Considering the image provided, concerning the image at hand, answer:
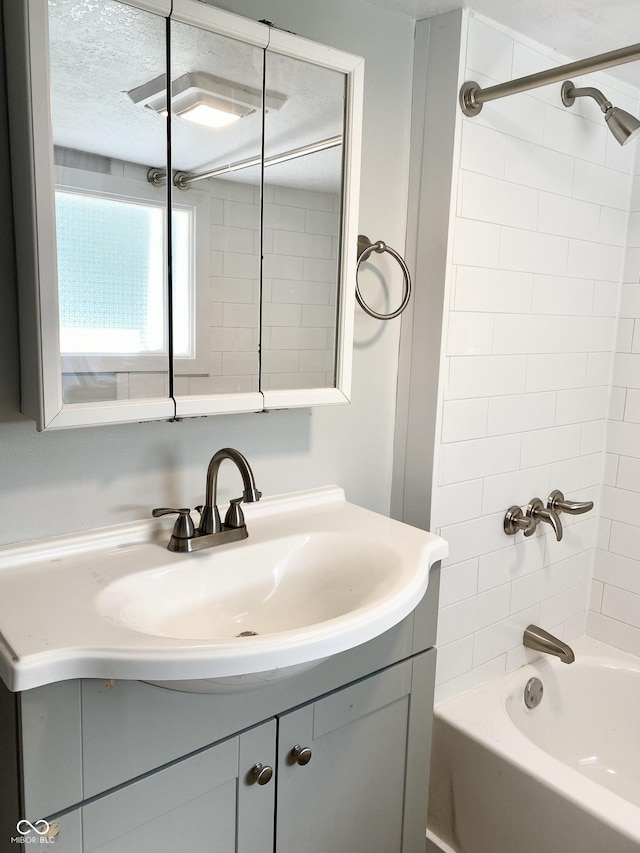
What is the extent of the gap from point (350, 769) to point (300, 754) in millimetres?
179

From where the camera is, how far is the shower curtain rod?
1448 millimetres

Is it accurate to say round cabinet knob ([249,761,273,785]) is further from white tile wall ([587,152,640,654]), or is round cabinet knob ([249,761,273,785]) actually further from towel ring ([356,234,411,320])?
white tile wall ([587,152,640,654])

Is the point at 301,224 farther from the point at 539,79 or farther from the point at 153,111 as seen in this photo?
the point at 539,79

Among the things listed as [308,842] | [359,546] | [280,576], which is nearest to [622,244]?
[359,546]

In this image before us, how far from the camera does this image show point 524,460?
2.08 m

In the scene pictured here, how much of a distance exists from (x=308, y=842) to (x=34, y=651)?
741 millimetres

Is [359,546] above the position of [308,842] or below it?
above

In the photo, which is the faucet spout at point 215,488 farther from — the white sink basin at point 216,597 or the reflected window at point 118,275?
the reflected window at point 118,275

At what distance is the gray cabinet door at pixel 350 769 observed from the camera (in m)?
1.31

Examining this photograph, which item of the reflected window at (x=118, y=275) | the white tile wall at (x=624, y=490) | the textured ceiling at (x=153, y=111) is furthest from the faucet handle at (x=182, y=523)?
the white tile wall at (x=624, y=490)

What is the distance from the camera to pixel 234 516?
145cm

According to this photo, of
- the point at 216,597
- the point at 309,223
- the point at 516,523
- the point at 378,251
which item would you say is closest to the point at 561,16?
the point at 378,251

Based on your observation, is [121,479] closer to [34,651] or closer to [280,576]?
[280,576]

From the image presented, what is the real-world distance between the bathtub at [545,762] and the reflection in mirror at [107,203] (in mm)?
1287
